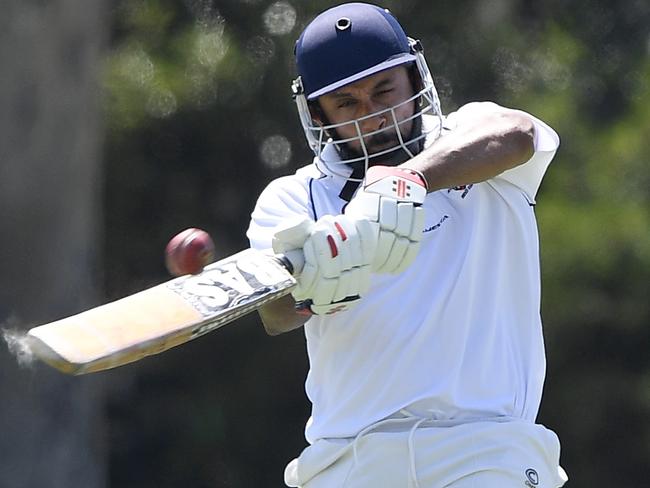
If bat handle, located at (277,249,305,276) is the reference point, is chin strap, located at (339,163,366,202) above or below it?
below

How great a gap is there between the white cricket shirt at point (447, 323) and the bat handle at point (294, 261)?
42 cm

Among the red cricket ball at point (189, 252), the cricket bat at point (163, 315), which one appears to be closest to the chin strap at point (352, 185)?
the cricket bat at point (163, 315)

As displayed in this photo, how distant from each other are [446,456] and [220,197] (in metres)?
5.90

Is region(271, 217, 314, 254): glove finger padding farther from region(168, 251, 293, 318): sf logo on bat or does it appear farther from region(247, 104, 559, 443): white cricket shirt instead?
region(247, 104, 559, 443): white cricket shirt

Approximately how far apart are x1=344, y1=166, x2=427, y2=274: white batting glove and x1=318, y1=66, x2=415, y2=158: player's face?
0.35 m

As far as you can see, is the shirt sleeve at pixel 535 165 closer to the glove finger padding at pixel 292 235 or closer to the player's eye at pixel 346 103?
the player's eye at pixel 346 103

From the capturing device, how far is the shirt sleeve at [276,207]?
138 inches

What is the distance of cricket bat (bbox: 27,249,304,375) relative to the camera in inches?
110

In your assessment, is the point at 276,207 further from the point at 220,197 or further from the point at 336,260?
the point at 220,197

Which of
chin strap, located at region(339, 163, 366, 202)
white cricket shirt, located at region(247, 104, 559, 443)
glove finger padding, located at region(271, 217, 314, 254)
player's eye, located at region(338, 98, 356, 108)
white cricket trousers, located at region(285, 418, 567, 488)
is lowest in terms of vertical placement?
white cricket trousers, located at region(285, 418, 567, 488)

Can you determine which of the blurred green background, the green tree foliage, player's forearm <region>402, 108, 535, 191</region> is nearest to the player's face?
player's forearm <region>402, 108, 535, 191</region>

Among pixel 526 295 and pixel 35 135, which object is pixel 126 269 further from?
pixel 526 295

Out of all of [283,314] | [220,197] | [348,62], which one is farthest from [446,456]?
[220,197]

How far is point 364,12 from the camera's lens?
365 cm
